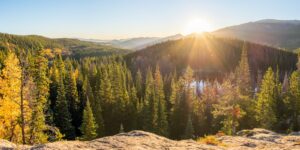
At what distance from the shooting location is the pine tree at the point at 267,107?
5319 cm

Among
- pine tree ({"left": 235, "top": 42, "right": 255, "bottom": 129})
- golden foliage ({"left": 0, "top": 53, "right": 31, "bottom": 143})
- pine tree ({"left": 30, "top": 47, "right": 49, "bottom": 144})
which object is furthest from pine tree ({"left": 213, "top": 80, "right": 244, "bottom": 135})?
golden foliage ({"left": 0, "top": 53, "right": 31, "bottom": 143})

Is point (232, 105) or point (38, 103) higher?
point (38, 103)

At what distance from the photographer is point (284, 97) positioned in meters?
68.2

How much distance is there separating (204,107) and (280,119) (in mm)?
20806

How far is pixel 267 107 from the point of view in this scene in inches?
2179

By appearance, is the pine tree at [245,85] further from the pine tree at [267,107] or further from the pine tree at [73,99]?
the pine tree at [73,99]

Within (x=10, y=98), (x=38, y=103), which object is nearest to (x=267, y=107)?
(x=38, y=103)

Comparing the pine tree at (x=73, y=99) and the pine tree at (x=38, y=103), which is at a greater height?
the pine tree at (x=38, y=103)

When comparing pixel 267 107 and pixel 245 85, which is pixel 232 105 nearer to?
pixel 267 107

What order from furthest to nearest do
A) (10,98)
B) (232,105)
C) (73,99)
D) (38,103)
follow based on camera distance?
(73,99), (232,105), (38,103), (10,98)

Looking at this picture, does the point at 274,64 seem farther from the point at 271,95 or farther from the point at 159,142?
the point at 159,142

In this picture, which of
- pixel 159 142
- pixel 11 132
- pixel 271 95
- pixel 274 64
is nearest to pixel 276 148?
pixel 159 142

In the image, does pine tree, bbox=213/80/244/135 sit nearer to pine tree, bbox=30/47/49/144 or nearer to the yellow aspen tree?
pine tree, bbox=30/47/49/144

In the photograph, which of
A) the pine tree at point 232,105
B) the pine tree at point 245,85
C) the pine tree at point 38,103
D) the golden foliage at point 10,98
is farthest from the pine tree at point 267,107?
the golden foliage at point 10,98
